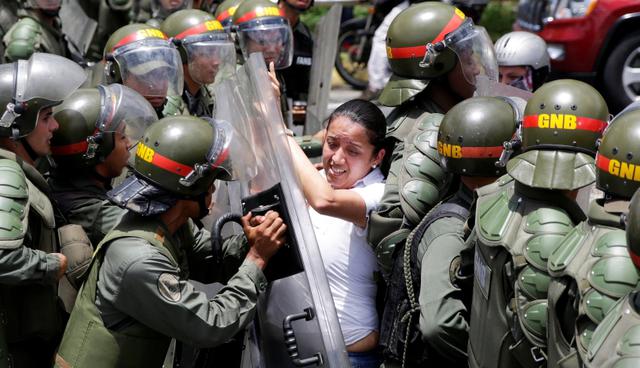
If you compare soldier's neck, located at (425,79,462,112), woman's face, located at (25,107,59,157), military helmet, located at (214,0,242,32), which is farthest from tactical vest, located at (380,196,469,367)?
military helmet, located at (214,0,242,32)

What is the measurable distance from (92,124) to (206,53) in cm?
156

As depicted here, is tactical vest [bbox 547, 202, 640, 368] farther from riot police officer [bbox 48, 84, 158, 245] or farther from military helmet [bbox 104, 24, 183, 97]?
military helmet [bbox 104, 24, 183, 97]

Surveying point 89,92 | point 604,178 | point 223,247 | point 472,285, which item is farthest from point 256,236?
point 89,92

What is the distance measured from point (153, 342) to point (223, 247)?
53 cm

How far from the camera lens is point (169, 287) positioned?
355cm

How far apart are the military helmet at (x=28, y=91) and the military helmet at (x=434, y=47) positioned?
1.41 metres

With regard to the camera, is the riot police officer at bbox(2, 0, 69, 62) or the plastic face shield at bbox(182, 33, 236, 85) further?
the riot police officer at bbox(2, 0, 69, 62)

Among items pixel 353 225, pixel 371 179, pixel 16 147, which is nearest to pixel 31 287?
pixel 16 147

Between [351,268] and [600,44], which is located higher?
[351,268]

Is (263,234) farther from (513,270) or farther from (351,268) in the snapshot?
(513,270)

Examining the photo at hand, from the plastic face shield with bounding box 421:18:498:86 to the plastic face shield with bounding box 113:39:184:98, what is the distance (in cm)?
168

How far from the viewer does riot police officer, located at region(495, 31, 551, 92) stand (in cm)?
691

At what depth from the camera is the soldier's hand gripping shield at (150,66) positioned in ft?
18.5

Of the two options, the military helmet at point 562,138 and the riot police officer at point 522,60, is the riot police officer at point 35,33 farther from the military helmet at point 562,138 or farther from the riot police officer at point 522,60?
the military helmet at point 562,138
